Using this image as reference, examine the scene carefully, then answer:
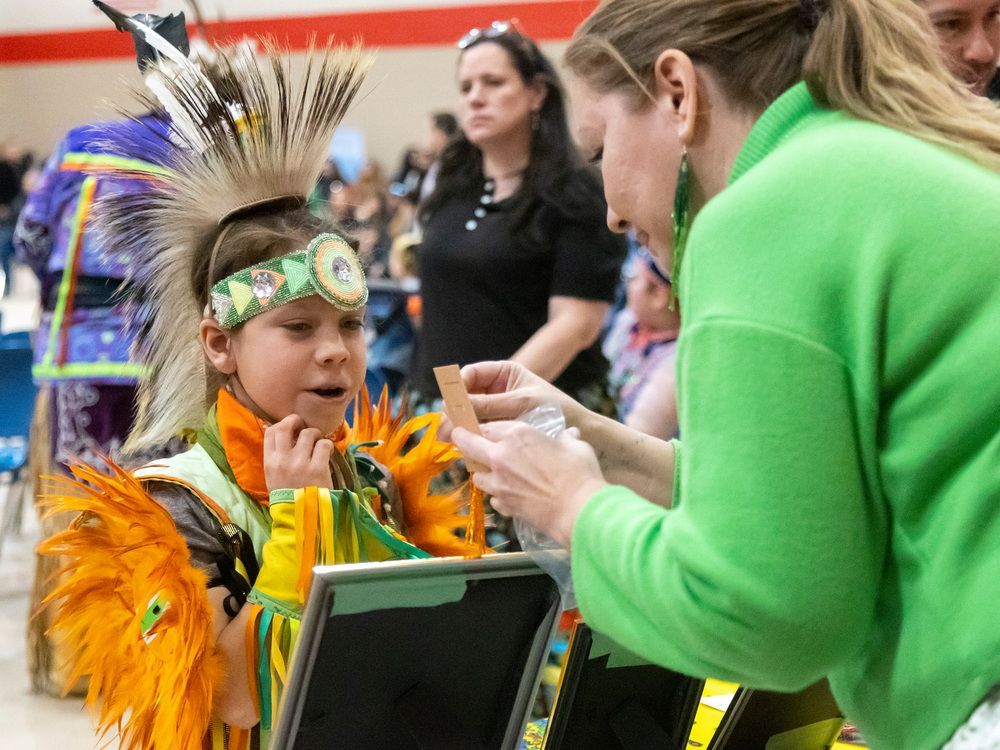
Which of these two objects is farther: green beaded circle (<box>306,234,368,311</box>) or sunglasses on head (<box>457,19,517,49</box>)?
sunglasses on head (<box>457,19,517,49</box>)

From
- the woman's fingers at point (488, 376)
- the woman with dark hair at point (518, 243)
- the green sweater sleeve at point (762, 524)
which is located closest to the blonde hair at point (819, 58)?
the green sweater sleeve at point (762, 524)

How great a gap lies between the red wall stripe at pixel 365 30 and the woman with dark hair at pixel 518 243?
6.60 m

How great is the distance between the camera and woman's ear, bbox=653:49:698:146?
1.08 m

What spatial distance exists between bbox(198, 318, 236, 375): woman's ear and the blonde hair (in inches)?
32.6

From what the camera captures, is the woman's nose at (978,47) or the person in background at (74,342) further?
the person in background at (74,342)

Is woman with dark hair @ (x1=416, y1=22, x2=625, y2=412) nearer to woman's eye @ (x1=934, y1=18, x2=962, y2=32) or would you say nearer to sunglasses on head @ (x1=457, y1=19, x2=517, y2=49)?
sunglasses on head @ (x1=457, y1=19, x2=517, y2=49)

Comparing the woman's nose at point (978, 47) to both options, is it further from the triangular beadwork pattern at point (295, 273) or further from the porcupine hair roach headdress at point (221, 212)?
the triangular beadwork pattern at point (295, 273)

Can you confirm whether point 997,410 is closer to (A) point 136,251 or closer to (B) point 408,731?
(B) point 408,731

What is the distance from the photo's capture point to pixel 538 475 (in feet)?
3.50

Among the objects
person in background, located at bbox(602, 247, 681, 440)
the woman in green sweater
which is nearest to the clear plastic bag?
the woman in green sweater

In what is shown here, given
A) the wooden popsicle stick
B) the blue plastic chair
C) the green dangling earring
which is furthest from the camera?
the blue plastic chair

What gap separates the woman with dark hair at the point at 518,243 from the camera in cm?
280

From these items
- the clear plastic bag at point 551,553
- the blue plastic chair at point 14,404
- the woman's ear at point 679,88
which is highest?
the woman's ear at point 679,88

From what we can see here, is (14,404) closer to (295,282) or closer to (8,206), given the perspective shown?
(295,282)
